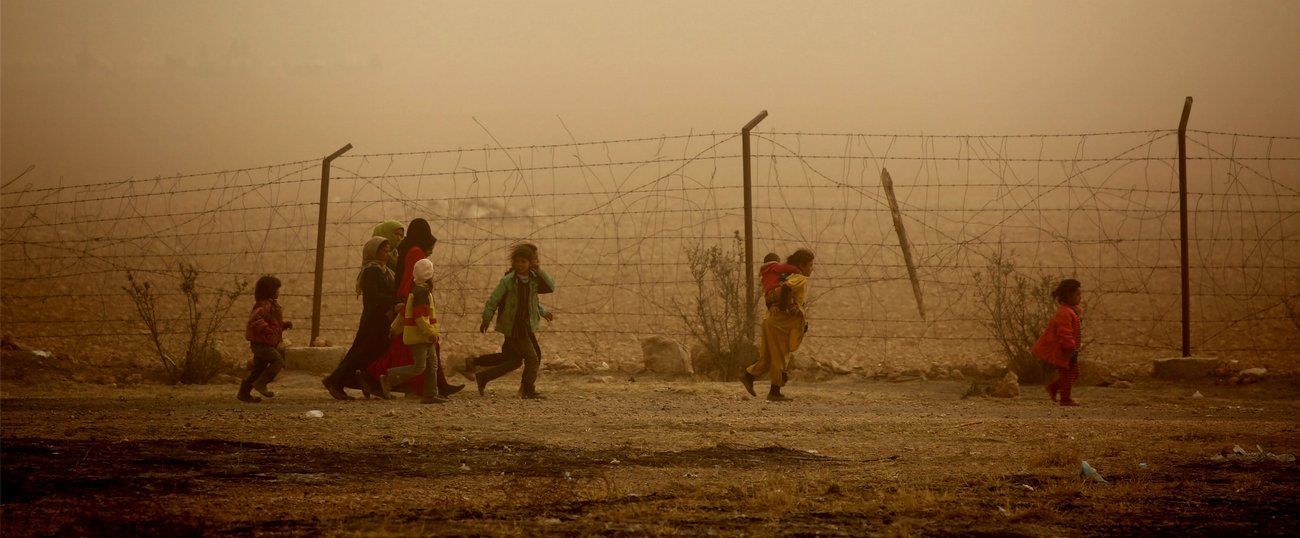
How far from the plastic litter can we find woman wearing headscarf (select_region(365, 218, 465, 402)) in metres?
4.51

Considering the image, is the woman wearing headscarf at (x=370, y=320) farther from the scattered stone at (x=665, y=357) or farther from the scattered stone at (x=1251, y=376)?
the scattered stone at (x=1251, y=376)

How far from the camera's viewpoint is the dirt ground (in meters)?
3.65

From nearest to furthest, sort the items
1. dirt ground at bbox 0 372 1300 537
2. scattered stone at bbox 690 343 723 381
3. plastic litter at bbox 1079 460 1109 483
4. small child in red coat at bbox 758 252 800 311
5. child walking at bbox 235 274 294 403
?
dirt ground at bbox 0 372 1300 537 < plastic litter at bbox 1079 460 1109 483 < child walking at bbox 235 274 294 403 < small child in red coat at bbox 758 252 800 311 < scattered stone at bbox 690 343 723 381

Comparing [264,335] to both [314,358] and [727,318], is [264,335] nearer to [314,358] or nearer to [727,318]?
[314,358]

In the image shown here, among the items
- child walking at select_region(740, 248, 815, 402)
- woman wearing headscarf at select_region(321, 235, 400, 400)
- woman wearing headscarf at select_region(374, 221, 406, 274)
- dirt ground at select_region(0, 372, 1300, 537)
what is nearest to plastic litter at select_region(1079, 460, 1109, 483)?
dirt ground at select_region(0, 372, 1300, 537)

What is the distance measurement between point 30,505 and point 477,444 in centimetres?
206

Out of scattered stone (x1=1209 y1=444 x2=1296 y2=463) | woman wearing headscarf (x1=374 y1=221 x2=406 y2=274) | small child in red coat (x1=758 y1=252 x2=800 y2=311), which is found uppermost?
woman wearing headscarf (x1=374 y1=221 x2=406 y2=274)

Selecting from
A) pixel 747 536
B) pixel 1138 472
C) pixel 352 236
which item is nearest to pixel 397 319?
pixel 747 536

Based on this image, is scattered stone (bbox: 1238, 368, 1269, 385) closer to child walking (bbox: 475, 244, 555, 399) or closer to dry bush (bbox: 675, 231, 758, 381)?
dry bush (bbox: 675, 231, 758, 381)

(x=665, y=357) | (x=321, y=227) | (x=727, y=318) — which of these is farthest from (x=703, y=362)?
(x=321, y=227)

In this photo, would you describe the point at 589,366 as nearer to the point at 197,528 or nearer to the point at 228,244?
the point at 197,528

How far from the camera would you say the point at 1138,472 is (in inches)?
179

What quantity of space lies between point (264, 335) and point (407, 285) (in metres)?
1.04

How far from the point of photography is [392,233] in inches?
305
